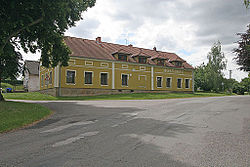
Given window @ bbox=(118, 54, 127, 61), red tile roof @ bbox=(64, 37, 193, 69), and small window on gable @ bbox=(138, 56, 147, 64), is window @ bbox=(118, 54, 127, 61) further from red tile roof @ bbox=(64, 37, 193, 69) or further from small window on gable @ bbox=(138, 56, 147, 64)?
small window on gable @ bbox=(138, 56, 147, 64)

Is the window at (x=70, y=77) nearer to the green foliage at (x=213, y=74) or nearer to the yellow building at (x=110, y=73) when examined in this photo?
the yellow building at (x=110, y=73)

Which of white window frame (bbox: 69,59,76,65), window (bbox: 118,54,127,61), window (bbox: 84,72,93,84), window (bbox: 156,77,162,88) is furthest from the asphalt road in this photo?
window (bbox: 156,77,162,88)

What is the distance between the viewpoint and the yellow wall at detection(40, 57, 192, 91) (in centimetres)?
2994

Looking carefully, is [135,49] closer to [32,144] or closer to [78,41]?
[78,41]

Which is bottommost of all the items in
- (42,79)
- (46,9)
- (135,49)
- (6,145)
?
(6,145)

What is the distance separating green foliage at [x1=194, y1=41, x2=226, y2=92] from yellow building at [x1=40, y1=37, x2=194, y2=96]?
9.49 metres

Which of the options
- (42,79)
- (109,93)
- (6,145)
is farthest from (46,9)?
(42,79)

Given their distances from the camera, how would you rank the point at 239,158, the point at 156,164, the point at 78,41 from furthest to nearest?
1. the point at 78,41
2. the point at 239,158
3. the point at 156,164

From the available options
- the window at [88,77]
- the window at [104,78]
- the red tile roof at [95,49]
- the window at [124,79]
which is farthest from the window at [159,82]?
the window at [88,77]

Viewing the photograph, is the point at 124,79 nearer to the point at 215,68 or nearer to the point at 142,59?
the point at 142,59

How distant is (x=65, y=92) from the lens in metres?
28.9

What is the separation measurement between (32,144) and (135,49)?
35.4 metres

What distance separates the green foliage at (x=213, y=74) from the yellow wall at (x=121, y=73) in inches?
390

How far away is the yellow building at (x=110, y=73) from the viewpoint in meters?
29.7
